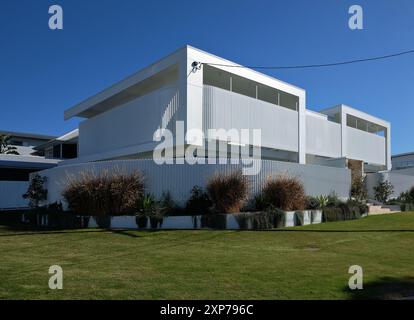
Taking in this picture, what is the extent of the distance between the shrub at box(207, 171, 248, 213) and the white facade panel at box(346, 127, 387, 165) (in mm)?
20265

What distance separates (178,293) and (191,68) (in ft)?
47.3

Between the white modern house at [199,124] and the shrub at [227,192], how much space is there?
72cm

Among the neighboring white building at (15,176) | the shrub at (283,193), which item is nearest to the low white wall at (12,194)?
the neighboring white building at (15,176)

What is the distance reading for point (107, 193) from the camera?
47.8ft

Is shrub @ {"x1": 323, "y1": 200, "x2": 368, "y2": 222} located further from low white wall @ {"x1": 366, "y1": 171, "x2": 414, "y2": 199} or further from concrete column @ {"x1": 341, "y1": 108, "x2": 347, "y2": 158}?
concrete column @ {"x1": 341, "y1": 108, "x2": 347, "y2": 158}

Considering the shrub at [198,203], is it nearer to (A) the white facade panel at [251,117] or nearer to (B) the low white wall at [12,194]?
(A) the white facade panel at [251,117]

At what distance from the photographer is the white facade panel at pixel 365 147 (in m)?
32.4

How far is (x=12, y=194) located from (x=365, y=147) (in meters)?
30.0

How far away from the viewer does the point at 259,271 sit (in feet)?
24.0

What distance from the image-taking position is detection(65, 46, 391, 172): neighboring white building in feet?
62.5

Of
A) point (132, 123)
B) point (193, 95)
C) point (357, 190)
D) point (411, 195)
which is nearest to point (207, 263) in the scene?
point (193, 95)

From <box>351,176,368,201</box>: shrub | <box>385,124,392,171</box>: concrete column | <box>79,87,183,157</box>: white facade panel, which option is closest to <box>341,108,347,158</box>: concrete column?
<box>351,176,368,201</box>: shrub

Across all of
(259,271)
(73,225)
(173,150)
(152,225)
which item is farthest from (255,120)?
Result: (259,271)
